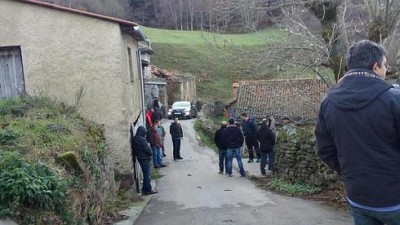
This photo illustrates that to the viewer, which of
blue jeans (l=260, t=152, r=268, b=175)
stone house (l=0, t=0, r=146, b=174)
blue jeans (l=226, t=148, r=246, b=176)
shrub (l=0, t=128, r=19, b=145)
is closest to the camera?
shrub (l=0, t=128, r=19, b=145)

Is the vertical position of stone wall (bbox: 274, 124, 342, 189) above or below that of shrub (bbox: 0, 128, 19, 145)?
below

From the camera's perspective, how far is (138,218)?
984 cm

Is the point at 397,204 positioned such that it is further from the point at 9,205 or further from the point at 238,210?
the point at 238,210

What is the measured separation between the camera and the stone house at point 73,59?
12086mm

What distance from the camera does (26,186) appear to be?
18.2 ft

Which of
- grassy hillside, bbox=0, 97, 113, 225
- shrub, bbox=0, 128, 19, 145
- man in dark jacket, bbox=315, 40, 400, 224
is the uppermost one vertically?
man in dark jacket, bbox=315, 40, 400, 224

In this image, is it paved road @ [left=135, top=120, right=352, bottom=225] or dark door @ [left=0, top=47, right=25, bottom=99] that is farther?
dark door @ [left=0, top=47, right=25, bottom=99]

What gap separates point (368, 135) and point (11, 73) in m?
11.1

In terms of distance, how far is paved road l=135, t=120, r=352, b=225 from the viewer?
354 inches

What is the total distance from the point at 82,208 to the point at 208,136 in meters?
23.2

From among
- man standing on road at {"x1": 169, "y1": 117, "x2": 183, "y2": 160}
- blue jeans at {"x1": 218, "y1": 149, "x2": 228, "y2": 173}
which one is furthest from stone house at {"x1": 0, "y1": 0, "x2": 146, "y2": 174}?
man standing on road at {"x1": 169, "y1": 117, "x2": 183, "y2": 160}

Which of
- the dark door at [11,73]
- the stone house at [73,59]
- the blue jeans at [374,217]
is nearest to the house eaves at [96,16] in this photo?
the stone house at [73,59]

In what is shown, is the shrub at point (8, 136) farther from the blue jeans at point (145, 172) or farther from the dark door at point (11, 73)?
the blue jeans at point (145, 172)

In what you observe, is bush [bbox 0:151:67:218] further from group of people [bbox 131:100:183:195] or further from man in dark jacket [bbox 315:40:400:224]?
group of people [bbox 131:100:183:195]
